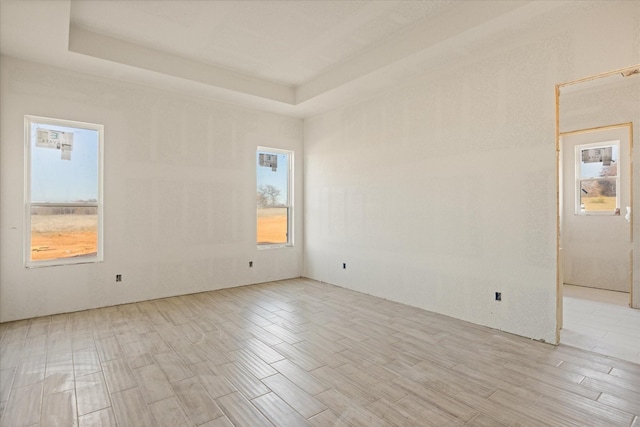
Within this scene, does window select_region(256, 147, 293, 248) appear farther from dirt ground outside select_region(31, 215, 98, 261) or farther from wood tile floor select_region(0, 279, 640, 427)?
dirt ground outside select_region(31, 215, 98, 261)

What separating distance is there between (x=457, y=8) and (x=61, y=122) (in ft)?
15.5

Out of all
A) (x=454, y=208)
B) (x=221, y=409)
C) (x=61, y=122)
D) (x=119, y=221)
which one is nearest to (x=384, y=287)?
(x=454, y=208)

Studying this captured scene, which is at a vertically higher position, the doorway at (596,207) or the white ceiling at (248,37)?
the white ceiling at (248,37)

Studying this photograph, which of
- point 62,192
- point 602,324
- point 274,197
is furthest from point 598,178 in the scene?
point 62,192

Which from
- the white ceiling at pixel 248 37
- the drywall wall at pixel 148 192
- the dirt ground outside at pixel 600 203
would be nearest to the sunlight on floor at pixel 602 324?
the dirt ground outside at pixel 600 203

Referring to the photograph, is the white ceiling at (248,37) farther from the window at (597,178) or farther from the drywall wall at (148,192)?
the window at (597,178)

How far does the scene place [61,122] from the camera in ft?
13.4

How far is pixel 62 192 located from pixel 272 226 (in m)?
3.06

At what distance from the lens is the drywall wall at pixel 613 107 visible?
4.16 m

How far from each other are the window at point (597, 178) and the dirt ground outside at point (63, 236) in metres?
7.34

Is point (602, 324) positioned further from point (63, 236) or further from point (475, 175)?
point (63, 236)

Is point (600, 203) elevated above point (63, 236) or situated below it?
above

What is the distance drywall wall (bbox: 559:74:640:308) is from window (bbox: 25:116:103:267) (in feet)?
20.4

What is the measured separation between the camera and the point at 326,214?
19.1 ft
